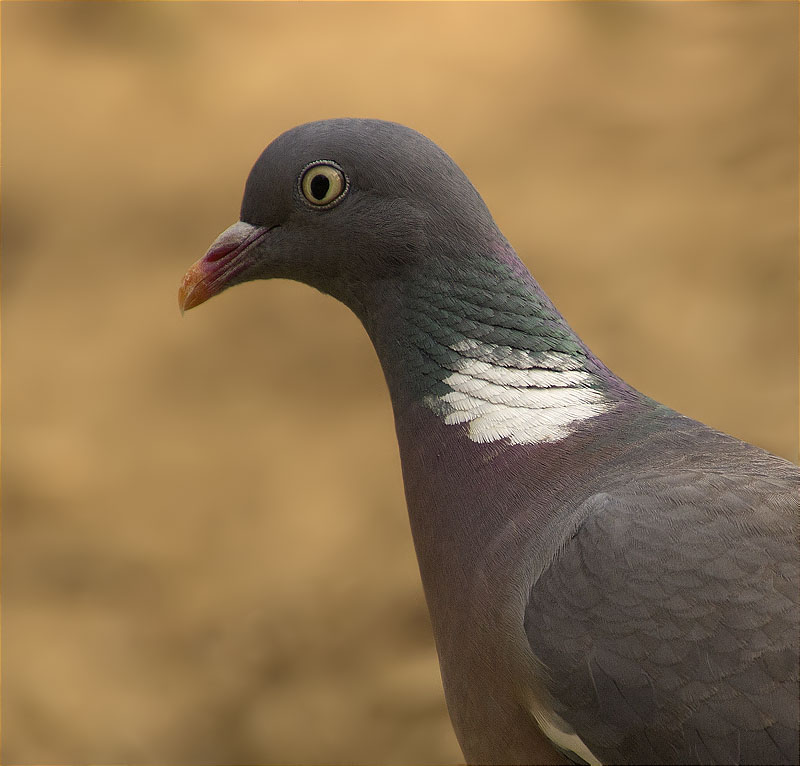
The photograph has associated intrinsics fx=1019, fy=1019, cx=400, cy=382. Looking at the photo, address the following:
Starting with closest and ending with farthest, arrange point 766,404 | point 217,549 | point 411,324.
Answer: point 411,324 < point 217,549 < point 766,404

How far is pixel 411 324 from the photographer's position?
7.00 ft

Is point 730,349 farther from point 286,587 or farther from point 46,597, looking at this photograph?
point 46,597

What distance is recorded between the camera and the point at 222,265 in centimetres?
230

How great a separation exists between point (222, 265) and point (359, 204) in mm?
360

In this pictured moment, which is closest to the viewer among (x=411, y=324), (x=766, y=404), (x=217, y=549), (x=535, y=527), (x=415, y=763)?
(x=535, y=527)

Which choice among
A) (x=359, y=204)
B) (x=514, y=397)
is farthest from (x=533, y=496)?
(x=359, y=204)

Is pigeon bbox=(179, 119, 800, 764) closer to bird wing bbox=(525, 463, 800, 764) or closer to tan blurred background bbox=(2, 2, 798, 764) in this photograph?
bird wing bbox=(525, 463, 800, 764)

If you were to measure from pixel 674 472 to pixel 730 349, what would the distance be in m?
3.75

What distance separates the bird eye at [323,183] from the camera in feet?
7.11

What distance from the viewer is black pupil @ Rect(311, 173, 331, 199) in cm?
218

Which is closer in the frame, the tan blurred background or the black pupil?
the black pupil

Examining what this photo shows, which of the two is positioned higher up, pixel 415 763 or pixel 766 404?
pixel 766 404

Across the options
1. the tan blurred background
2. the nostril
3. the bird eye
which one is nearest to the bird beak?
the nostril

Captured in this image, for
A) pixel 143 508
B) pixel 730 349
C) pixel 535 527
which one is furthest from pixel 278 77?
pixel 535 527
